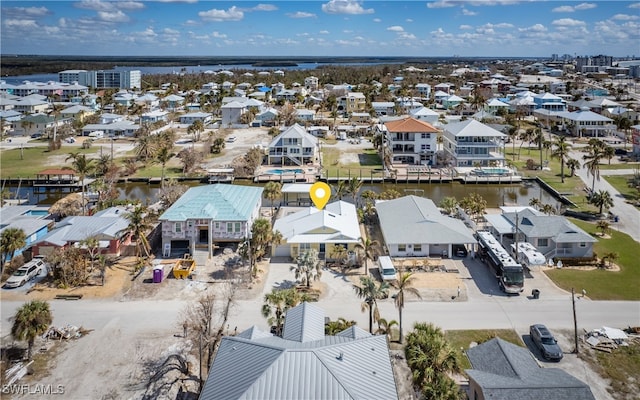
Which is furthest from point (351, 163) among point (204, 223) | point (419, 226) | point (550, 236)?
point (550, 236)

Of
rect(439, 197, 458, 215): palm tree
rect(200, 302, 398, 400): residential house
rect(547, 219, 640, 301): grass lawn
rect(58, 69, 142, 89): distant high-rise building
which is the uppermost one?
rect(58, 69, 142, 89): distant high-rise building

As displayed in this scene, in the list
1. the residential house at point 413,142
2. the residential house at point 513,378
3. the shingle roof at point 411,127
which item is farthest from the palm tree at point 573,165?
the residential house at point 513,378

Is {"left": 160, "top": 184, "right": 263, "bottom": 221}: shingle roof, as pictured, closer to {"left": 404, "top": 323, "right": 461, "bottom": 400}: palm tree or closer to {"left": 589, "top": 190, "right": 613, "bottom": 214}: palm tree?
{"left": 404, "top": 323, "right": 461, "bottom": 400}: palm tree

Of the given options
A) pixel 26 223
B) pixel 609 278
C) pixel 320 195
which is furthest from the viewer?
pixel 320 195

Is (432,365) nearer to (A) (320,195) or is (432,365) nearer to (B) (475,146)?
(A) (320,195)

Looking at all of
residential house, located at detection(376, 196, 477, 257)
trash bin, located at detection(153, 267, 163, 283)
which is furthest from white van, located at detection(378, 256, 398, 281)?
trash bin, located at detection(153, 267, 163, 283)

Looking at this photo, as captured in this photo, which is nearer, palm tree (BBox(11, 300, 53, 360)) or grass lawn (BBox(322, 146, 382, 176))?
palm tree (BBox(11, 300, 53, 360))

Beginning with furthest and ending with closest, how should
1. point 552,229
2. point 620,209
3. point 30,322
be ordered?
point 620,209
point 552,229
point 30,322

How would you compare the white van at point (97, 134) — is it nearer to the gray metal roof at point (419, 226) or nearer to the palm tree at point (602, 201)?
the gray metal roof at point (419, 226)
